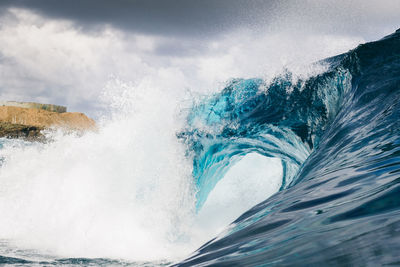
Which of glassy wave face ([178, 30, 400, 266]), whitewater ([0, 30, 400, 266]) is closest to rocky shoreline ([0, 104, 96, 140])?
whitewater ([0, 30, 400, 266])

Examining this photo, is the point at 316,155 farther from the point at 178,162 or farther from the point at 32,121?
the point at 32,121

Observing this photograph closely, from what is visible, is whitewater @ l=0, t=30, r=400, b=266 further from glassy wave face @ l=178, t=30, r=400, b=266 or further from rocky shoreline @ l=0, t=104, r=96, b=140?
rocky shoreline @ l=0, t=104, r=96, b=140

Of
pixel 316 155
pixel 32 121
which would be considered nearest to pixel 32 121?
pixel 32 121

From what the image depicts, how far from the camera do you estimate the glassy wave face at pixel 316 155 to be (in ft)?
4.07

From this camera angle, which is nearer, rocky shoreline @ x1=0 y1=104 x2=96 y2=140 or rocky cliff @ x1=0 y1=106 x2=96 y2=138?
rocky shoreline @ x1=0 y1=104 x2=96 y2=140

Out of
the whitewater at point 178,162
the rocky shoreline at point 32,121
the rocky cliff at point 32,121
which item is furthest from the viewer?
the rocky cliff at point 32,121

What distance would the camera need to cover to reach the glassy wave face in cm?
124

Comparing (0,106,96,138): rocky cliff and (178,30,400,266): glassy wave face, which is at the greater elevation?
(0,106,96,138): rocky cliff

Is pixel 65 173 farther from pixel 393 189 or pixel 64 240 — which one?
pixel 393 189

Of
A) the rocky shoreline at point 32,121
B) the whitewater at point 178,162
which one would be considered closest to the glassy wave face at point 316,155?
the whitewater at point 178,162

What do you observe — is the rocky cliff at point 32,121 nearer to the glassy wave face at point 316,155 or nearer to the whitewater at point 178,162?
the whitewater at point 178,162

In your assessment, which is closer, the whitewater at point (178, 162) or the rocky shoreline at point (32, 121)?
the whitewater at point (178, 162)

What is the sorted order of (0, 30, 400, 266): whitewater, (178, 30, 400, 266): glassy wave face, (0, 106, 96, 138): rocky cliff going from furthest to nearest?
(0, 106, 96, 138): rocky cliff
(0, 30, 400, 266): whitewater
(178, 30, 400, 266): glassy wave face

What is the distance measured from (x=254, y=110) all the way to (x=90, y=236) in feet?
14.5
